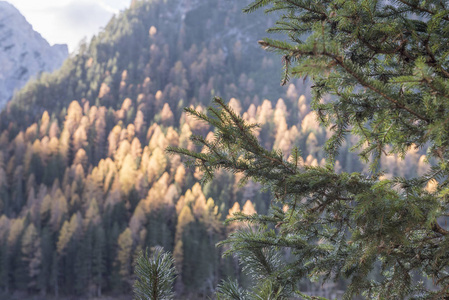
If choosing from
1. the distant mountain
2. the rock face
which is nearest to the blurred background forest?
the distant mountain

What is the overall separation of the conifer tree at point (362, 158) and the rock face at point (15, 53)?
188454mm

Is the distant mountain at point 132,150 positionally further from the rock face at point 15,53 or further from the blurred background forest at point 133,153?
the rock face at point 15,53

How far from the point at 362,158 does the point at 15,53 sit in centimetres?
20442

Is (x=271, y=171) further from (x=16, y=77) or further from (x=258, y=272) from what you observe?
(x=16, y=77)

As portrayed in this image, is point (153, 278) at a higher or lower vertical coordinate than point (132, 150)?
lower

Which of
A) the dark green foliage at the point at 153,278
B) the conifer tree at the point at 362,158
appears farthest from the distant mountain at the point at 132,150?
the dark green foliage at the point at 153,278

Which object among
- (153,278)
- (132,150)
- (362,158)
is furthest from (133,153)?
(153,278)

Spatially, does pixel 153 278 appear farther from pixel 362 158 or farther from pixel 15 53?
pixel 15 53

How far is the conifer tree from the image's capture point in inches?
100.0

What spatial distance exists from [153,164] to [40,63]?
14653 cm

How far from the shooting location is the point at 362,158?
12.1 feet

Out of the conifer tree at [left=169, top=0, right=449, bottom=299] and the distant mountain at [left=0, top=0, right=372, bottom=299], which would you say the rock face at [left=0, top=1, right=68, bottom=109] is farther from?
the conifer tree at [left=169, top=0, right=449, bottom=299]

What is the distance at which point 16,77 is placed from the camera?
17250 centimetres

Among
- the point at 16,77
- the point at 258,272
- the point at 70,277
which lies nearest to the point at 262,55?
the point at 16,77
